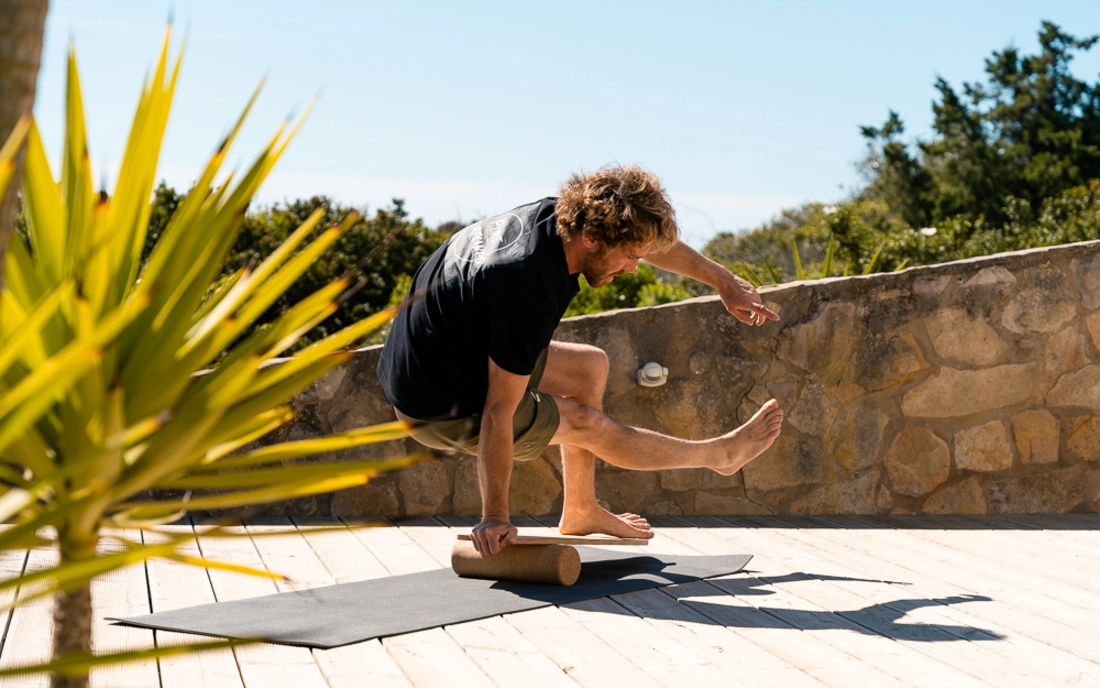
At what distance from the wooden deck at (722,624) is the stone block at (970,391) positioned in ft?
2.12

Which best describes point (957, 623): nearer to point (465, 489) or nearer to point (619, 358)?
point (619, 358)

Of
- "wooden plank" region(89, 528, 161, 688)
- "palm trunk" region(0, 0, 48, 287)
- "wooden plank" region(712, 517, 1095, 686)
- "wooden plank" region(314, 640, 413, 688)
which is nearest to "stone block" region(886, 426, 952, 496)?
"wooden plank" region(712, 517, 1095, 686)

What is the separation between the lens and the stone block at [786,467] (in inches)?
156

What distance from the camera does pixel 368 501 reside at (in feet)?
12.7

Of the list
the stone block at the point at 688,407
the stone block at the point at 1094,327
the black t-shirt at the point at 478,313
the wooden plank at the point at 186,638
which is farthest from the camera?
the stone block at the point at 1094,327

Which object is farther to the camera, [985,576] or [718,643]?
[985,576]

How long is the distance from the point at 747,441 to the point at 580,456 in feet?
1.62

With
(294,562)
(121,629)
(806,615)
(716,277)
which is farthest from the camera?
(716,277)

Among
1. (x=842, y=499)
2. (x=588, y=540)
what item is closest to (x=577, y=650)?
(x=588, y=540)

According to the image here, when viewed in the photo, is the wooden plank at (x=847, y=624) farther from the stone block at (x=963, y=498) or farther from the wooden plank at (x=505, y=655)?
the stone block at (x=963, y=498)

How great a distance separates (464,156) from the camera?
24750mm

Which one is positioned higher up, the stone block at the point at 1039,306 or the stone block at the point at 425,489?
the stone block at the point at 1039,306

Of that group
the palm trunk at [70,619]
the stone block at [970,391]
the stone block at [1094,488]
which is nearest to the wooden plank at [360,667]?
the palm trunk at [70,619]

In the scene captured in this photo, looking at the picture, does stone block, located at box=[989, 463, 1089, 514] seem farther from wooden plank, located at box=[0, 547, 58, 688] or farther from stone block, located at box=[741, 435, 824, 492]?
wooden plank, located at box=[0, 547, 58, 688]
